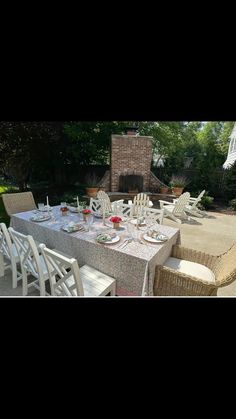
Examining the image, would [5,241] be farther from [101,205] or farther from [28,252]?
[101,205]

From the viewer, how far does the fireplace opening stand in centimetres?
740

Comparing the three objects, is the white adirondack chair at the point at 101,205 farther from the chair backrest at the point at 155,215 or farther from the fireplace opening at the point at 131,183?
the fireplace opening at the point at 131,183

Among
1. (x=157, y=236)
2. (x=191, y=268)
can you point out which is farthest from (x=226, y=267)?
(x=157, y=236)

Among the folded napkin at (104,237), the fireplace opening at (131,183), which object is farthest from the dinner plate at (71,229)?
the fireplace opening at (131,183)

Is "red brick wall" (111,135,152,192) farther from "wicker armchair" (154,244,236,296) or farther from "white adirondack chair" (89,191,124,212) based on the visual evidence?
"wicker armchair" (154,244,236,296)

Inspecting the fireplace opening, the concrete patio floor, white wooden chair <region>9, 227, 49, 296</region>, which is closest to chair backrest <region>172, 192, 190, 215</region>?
the concrete patio floor

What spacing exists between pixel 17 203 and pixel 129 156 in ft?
15.1

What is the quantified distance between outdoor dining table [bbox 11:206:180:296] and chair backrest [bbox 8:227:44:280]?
416 millimetres

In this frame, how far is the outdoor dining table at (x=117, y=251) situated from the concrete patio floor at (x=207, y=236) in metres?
0.66

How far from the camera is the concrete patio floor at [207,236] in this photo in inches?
92.4

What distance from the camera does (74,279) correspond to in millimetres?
1506
